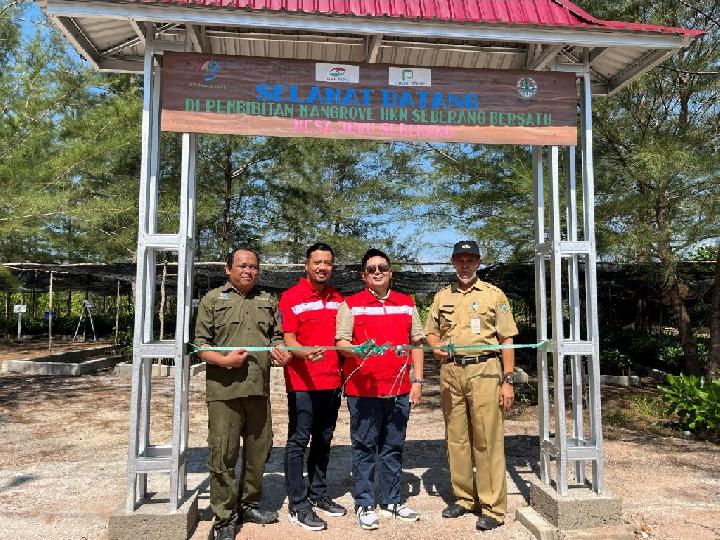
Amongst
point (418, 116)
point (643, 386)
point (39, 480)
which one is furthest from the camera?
point (643, 386)

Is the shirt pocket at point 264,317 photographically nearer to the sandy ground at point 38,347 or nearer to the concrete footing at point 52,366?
the concrete footing at point 52,366

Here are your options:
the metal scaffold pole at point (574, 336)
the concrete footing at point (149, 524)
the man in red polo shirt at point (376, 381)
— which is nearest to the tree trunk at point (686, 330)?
the metal scaffold pole at point (574, 336)

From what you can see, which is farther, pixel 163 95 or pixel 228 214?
pixel 228 214

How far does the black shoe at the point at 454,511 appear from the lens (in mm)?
3764

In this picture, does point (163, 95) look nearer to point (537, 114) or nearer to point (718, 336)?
point (537, 114)

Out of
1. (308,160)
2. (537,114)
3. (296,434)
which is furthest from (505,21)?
(308,160)

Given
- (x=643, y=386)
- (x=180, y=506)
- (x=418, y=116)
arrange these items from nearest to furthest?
1. (x=180, y=506)
2. (x=418, y=116)
3. (x=643, y=386)

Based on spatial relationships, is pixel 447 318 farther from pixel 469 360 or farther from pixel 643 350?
pixel 643 350

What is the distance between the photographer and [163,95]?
11.7ft

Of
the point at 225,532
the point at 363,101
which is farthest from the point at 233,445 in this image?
the point at 363,101

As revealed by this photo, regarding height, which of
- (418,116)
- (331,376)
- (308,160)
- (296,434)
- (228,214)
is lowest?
(296,434)

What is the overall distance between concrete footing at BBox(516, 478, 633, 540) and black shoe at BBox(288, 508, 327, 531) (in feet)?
4.40

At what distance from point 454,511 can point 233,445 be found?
1562 mm

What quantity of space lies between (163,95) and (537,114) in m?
2.48
